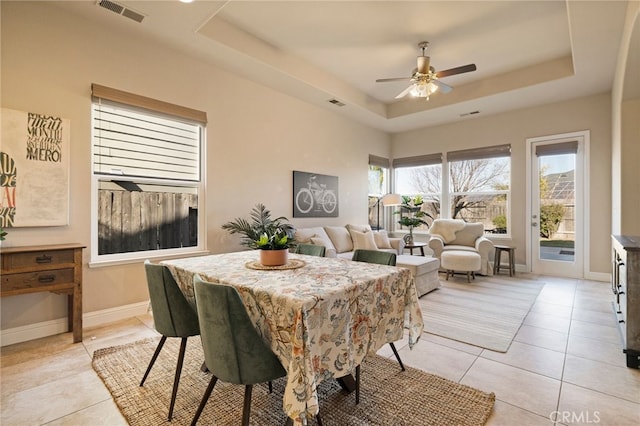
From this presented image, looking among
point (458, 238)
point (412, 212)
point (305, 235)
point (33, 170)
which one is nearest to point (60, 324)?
point (33, 170)

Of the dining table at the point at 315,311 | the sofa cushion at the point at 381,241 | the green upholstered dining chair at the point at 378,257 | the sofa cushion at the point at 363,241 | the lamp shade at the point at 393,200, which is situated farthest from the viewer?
the lamp shade at the point at 393,200

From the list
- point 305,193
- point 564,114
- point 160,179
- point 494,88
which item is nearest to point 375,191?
point 305,193

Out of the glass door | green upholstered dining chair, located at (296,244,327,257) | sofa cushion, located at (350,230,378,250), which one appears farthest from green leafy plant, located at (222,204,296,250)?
the glass door

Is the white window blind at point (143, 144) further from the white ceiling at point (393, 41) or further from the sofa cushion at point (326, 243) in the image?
the sofa cushion at point (326, 243)

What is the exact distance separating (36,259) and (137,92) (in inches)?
71.5

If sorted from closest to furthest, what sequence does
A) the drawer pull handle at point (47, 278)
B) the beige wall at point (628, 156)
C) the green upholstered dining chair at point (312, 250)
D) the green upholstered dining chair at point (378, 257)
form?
the green upholstered dining chair at point (378, 257) < the drawer pull handle at point (47, 278) < the green upholstered dining chair at point (312, 250) < the beige wall at point (628, 156)

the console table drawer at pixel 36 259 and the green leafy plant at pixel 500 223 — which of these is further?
the green leafy plant at pixel 500 223

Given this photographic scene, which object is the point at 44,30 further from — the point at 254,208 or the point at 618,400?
the point at 618,400

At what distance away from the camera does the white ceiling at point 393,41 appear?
2916 mm

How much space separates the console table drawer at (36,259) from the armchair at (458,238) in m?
4.82

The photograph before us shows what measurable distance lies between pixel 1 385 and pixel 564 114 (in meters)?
7.21

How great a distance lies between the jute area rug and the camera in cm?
162

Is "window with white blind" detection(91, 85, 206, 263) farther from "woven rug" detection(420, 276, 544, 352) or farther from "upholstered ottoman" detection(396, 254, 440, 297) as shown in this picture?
"woven rug" detection(420, 276, 544, 352)

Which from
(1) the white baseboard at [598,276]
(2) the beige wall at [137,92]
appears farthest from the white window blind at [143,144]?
(1) the white baseboard at [598,276]
